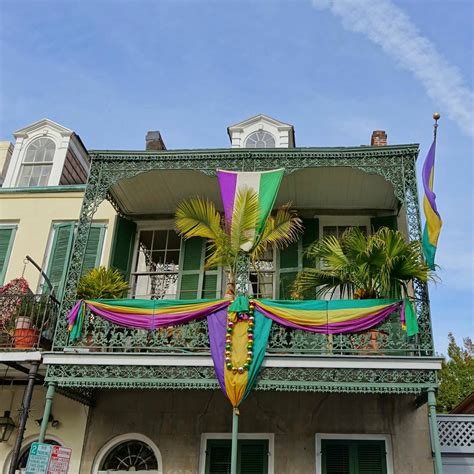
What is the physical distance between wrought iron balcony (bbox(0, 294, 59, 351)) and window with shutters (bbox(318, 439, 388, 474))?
5031 millimetres

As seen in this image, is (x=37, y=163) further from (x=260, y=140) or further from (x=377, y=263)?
(x=377, y=263)

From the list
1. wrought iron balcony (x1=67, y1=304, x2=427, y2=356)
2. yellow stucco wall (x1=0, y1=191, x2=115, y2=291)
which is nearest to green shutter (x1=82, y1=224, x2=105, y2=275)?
yellow stucco wall (x1=0, y1=191, x2=115, y2=291)

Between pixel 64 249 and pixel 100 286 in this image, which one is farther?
pixel 64 249

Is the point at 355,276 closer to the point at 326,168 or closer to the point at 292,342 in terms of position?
the point at 292,342

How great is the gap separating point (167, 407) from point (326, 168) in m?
5.20

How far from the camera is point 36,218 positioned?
38.1 feet

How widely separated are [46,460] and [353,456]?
4.83m

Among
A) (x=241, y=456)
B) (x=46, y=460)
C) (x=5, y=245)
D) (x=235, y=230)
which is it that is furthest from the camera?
(x=5, y=245)

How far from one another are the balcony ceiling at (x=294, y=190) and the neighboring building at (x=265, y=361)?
4 cm

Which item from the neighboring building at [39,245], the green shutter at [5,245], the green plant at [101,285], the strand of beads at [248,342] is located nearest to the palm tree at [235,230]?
the strand of beads at [248,342]

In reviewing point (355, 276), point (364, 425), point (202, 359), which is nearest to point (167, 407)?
point (202, 359)

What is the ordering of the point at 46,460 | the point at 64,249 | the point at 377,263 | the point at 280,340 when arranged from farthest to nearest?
the point at 64,249, the point at 377,263, the point at 280,340, the point at 46,460

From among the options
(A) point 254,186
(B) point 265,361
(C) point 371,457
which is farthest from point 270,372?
(A) point 254,186

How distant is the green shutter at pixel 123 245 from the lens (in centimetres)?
1095
